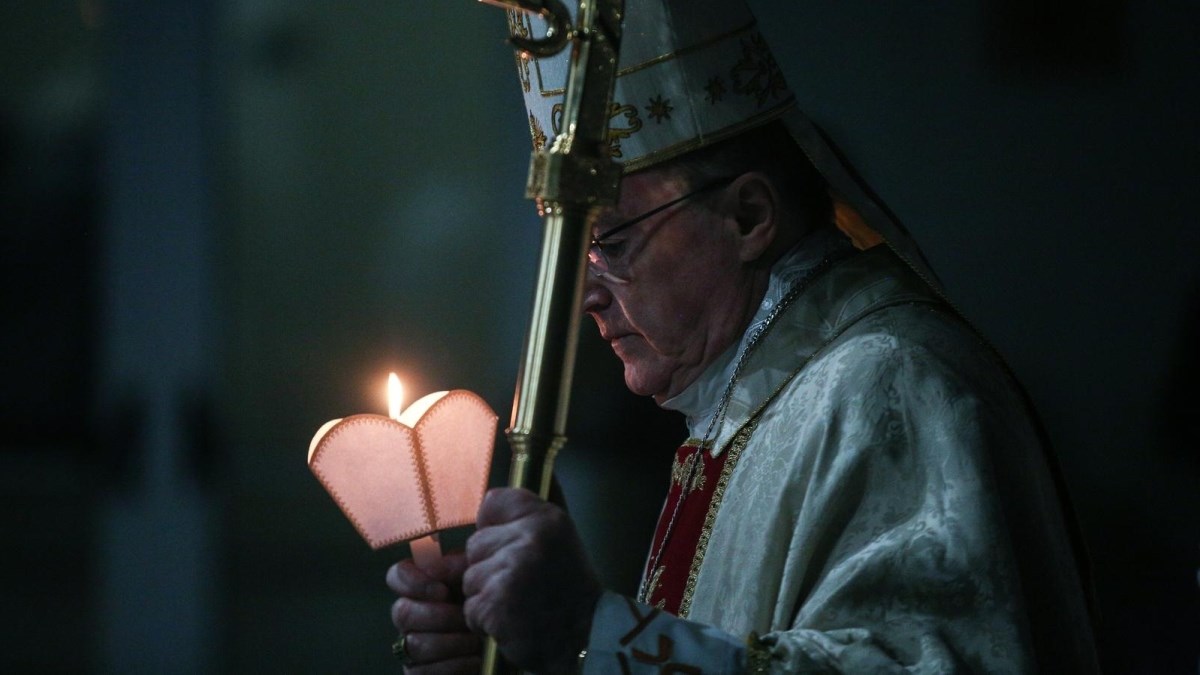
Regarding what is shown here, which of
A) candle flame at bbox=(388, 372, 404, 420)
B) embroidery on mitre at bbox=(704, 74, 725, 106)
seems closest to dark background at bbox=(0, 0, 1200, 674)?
embroidery on mitre at bbox=(704, 74, 725, 106)

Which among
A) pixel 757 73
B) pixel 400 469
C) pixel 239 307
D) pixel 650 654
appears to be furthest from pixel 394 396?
pixel 239 307

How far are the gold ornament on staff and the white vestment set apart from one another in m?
0.23

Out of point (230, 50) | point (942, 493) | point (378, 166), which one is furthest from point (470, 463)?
point (230, 50)

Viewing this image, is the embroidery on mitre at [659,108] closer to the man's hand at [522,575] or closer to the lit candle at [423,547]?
the lit candle at [423,547]

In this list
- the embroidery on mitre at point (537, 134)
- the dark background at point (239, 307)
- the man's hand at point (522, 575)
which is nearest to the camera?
the man's hand at point (522, 575)

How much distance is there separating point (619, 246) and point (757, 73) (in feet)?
1.20

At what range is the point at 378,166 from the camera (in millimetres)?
3938

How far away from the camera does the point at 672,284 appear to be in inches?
91.7

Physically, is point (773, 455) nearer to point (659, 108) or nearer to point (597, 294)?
point (597, 294)

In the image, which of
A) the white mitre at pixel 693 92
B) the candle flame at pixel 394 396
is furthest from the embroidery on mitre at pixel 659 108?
the candle flame at pixel 394 396

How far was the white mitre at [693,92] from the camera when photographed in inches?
92.2

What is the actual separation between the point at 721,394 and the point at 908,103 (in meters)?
1.13

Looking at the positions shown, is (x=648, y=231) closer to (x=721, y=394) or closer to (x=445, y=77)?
(x=721, y=394)

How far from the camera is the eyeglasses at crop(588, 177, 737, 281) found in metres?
2.32
